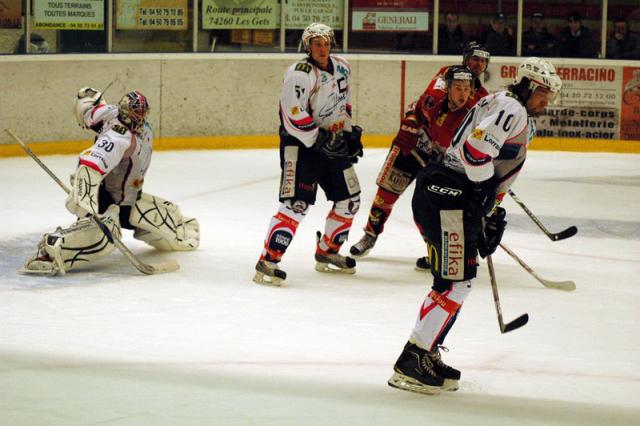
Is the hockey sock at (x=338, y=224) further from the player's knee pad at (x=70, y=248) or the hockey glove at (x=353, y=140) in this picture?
the player's knee pad at (x=70, y=248)

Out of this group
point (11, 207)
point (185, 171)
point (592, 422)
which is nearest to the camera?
point (592, 422)

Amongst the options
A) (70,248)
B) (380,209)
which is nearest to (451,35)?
(380,209)

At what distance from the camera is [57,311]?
201 inches

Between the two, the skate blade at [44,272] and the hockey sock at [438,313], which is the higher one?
the hockey sock at [438,313]

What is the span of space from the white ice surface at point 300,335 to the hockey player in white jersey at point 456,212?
11 centimetres

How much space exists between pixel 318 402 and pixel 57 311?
1653 millimetres

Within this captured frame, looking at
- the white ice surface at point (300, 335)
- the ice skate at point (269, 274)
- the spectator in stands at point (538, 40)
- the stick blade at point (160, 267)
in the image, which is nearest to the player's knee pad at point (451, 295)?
the white ice surface at point (300, 335)

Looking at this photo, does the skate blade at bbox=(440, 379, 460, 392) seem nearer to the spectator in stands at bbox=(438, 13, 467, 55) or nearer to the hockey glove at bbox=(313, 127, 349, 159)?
the hockey glove at bbox=(313, 127, 349, 159)

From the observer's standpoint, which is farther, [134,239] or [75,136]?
[75,136]

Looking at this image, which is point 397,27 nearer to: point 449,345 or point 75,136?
point 75,136

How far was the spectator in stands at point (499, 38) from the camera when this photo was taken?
11.8 meters

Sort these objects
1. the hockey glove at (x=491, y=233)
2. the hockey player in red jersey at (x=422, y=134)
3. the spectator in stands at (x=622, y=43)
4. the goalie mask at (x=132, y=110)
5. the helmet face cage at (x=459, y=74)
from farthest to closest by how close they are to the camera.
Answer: the spectator in stands at (x=622, y=43)
the goalie mask at (x=132, y=110)
the hockey player in red jersey at (x=422, y=134)
the helmet face cage at (x=459, y=74)
the hockey glove at (x=491, y=233)

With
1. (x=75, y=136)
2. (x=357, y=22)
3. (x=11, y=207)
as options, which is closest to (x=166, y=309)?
(x=11, y=207)

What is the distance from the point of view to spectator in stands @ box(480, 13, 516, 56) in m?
11.8
